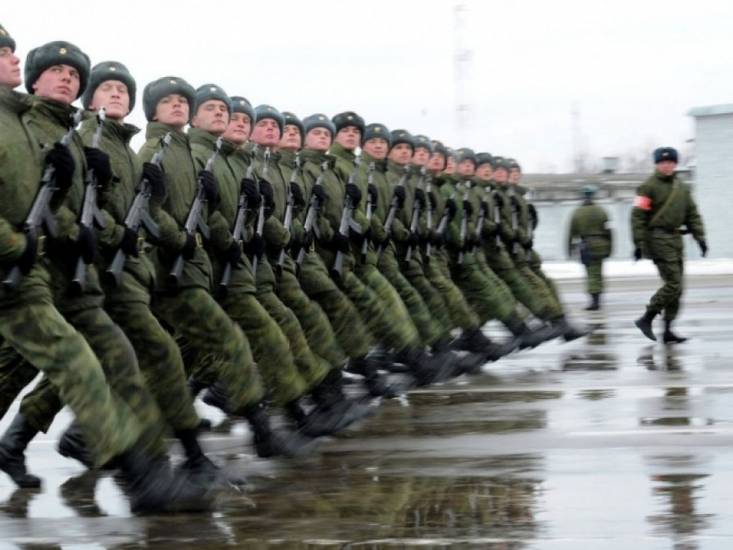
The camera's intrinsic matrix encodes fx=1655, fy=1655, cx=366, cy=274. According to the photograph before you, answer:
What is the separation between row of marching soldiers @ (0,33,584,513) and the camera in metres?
6.61

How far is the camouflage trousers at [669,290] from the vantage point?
48.0 ft

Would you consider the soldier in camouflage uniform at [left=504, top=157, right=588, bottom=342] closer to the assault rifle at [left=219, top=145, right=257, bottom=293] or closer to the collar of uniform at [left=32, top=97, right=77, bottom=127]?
the assault rifle at [left=219, top=145, right=257, bottom=293]

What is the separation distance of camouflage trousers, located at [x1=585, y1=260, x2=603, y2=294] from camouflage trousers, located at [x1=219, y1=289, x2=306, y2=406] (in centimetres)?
1236

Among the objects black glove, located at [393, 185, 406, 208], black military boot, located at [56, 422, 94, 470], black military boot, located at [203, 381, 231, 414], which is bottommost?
black military boot, located at [203, 381, 231, 414]

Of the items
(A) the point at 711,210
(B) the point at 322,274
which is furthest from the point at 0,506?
(A) the point at 711,210

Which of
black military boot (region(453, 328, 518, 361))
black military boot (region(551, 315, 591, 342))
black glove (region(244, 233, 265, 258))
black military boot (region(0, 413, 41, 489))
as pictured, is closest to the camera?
black military boot (region(0, 413, 41, 489))

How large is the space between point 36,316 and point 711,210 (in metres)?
26.9

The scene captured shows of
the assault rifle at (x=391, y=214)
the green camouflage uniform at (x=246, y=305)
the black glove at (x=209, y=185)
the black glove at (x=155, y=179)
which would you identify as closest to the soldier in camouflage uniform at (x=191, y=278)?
the black glove at (x=209, y=185)

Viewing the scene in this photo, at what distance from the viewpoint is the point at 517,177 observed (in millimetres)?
16141

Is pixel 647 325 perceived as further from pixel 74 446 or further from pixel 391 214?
pixel 74 446

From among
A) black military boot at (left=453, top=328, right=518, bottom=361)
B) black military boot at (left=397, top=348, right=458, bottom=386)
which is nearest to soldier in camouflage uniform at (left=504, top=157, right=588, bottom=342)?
black military boot at (left=453, top=328, right=518, bottom=361)

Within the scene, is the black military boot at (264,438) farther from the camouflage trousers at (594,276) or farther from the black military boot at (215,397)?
the camouflage trousers at (594,276)

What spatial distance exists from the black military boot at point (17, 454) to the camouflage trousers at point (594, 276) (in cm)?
1369

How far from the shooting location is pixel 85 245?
682cm
